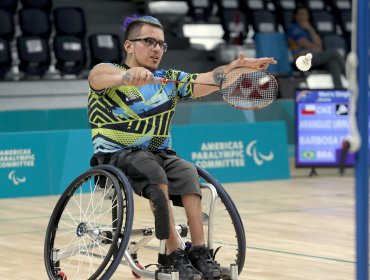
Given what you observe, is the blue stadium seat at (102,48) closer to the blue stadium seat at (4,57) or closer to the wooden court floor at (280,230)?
the blue stadium seat at (4,57)

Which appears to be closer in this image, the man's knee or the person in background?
the man's knee

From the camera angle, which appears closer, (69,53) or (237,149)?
(237,149)

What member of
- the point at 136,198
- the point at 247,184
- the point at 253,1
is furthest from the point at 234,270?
the point at 253,1

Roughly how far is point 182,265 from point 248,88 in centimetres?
81

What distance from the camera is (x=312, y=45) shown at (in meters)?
13.7

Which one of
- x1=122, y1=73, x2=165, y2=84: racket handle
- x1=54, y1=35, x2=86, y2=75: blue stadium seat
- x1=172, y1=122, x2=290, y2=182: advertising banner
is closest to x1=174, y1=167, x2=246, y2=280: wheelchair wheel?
x1=122, y1=73, x2=165, y2=84: racket handle

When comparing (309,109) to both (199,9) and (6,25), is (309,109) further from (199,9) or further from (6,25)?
(199,9)

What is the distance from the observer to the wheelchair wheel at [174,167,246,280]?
453 cm

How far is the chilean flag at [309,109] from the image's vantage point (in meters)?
10.2

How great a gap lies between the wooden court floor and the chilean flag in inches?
25.1

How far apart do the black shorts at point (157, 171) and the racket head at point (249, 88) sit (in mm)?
412

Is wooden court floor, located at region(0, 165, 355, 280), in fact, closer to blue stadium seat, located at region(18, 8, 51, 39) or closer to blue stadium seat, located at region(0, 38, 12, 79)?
blue stadium seat, located at region(0, 38, 12, 79)

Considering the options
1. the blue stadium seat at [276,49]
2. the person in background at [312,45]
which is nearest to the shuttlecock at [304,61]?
the blue stadium seat at [276,49]

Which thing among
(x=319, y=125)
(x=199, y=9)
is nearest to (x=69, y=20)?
(x=199, y=9)
